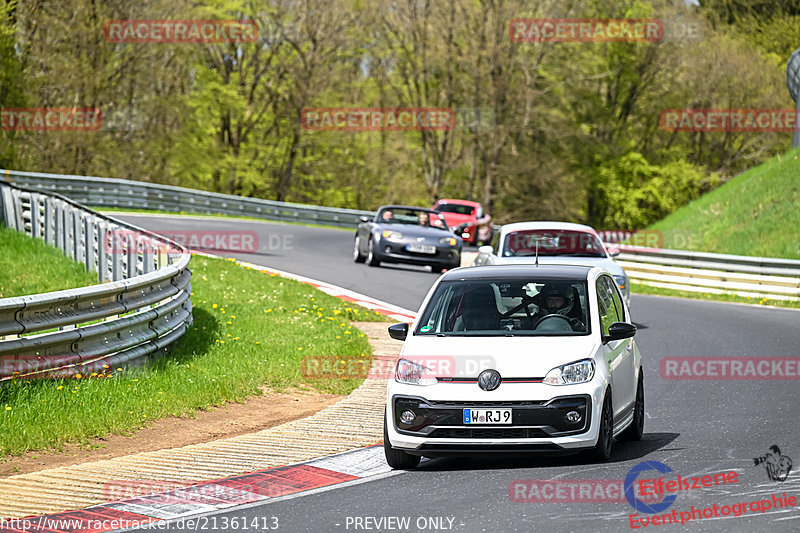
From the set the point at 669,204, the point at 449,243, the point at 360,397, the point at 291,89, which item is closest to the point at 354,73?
the point at 291,89

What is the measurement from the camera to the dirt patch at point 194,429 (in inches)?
335

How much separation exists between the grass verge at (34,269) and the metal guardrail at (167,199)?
576 inches

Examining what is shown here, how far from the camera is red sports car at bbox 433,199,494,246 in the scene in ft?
129

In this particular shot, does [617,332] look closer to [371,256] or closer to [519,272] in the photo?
[519,272]

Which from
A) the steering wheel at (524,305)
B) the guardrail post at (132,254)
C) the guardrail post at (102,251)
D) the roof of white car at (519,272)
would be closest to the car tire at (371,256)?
the guardrail post at (102,251)

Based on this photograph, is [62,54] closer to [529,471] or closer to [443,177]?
[443,177]

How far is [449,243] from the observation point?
25656 mm

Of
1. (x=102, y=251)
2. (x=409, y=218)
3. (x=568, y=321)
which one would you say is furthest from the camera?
(x=409, y=218)

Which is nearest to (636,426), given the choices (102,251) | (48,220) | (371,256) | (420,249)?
(102,251)

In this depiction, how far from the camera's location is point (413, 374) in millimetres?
8398

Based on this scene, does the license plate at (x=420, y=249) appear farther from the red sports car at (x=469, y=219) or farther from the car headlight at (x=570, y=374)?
the car headlight at (x=570, y=374)

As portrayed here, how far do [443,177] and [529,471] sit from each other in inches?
2220

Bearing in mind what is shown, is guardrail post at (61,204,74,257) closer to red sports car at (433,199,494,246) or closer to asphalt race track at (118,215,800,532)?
asphalt race track at (118,215,800,532)

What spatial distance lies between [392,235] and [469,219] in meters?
14.7
